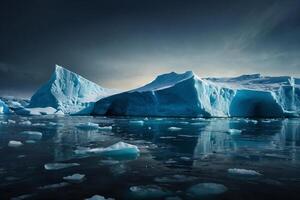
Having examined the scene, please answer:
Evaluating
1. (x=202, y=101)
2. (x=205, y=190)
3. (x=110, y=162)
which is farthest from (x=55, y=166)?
(x=202, y=101)

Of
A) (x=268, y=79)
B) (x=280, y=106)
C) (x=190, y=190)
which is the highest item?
(x=268, y=79)

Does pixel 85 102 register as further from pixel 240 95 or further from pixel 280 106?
pixel 280 106

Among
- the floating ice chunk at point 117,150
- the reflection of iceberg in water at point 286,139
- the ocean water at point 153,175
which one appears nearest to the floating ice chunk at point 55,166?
the ocean water at point 153,175

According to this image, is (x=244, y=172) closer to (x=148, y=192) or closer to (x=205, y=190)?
(x=205, y=190)

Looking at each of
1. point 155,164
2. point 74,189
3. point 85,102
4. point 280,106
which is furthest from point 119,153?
point 85,102

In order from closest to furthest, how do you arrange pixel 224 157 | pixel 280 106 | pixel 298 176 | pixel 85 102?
pixel 298 176
pixel 224 157
pixel 280 106
pixel 85 102

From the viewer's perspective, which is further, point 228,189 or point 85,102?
point 85,102

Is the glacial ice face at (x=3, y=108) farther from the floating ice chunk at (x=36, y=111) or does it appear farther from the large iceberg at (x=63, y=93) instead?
the large iceberg at (x=63, y=93)
